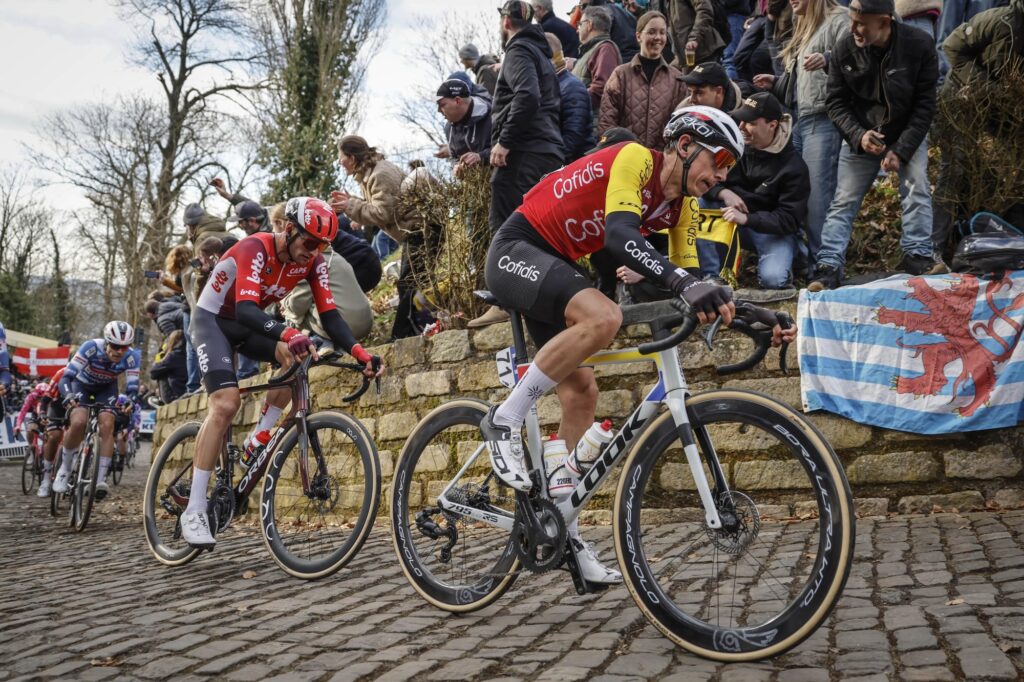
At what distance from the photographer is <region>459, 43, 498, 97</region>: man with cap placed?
32.7 feet

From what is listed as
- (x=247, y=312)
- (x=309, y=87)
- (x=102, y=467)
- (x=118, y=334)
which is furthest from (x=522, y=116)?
(x=309, y=87)

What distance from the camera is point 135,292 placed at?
33812 mm

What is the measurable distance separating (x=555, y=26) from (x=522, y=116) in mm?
3660

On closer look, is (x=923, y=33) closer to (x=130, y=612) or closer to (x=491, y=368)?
(x=491, y=368)

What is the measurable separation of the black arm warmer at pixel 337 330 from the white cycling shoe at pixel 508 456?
228 centimetres

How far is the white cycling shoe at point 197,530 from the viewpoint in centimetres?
614

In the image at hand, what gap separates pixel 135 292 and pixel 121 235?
220 centimetres

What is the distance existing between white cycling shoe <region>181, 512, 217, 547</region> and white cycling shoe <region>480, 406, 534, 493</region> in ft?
9.61

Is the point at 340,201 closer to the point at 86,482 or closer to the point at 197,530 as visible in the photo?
the point at 86,482

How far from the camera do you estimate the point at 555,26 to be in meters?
10.6

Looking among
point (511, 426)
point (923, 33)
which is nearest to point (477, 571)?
point (511, 426)

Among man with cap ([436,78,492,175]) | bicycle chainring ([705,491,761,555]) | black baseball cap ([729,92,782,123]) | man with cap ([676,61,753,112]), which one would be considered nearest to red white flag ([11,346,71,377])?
man with cap ([436,78,492,175])

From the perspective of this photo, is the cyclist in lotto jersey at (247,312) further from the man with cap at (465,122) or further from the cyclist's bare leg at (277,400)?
the man with cap at (465,122)

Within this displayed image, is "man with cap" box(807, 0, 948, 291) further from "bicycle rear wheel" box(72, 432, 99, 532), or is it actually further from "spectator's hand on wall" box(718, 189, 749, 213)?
"bicycle rear wheel" box(72, 432, 99, 532)
